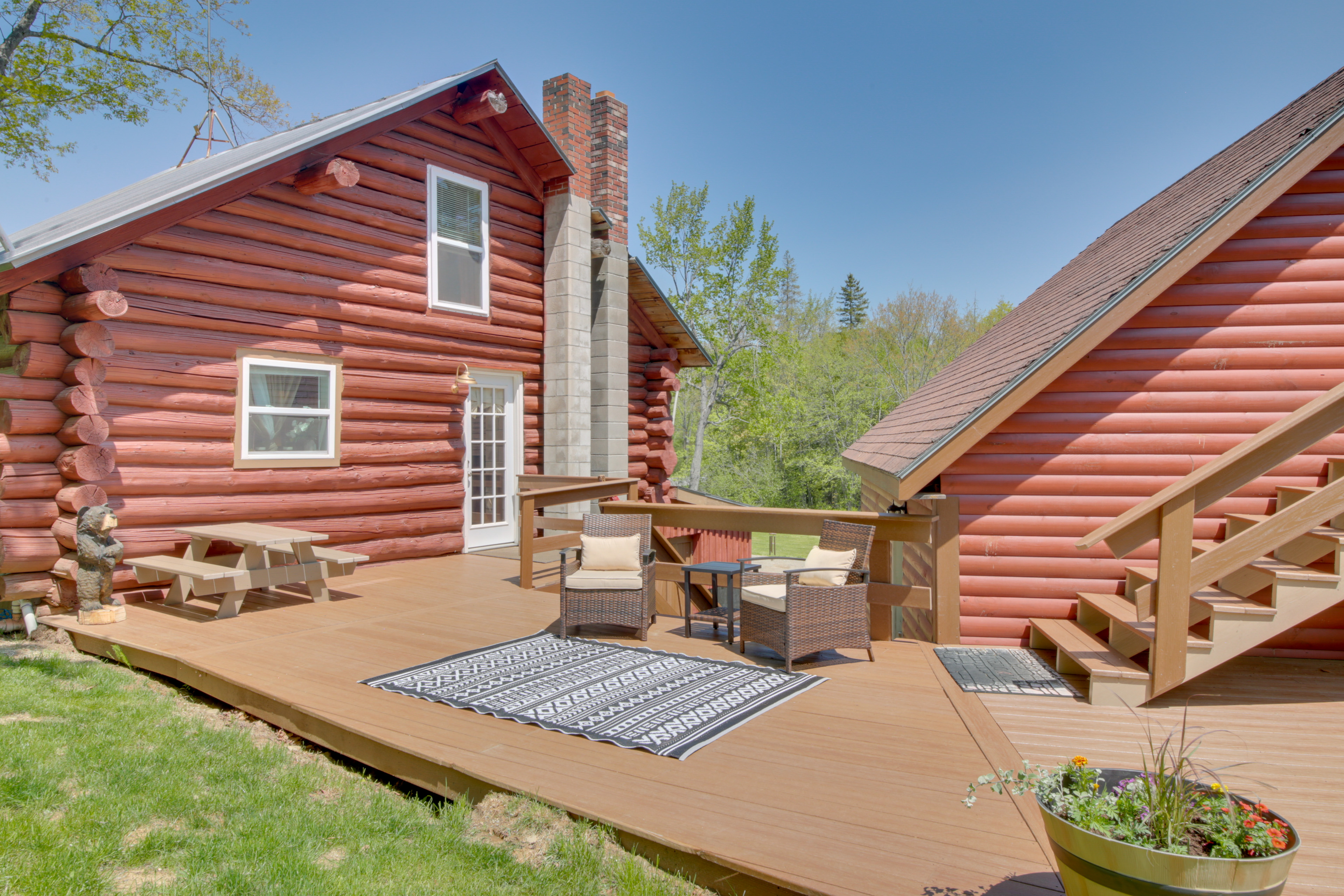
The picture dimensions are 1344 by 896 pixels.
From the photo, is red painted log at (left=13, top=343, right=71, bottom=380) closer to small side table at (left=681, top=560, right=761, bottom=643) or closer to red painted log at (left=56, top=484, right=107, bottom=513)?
red painted log at (left=56, top=484, right=107, bottom=513)

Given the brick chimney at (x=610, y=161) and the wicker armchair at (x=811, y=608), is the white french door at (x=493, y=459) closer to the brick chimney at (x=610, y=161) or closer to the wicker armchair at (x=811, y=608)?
the brick chimney at (x=610, y=161)

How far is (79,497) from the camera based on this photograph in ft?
→ 20.5

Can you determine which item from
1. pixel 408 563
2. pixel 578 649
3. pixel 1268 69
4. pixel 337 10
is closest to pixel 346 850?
pixel 578 649

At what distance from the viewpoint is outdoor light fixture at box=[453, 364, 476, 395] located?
9.40 meters

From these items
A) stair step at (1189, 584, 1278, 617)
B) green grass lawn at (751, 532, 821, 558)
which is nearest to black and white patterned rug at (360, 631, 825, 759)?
stair step at (1189, 584, 1278, 617)

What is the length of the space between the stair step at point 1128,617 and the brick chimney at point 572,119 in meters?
7.96

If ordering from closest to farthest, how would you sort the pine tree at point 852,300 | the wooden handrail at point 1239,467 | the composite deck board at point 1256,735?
the composite deck board at point 1256,735 < the wooden handrail at point 1239,467 < the pine tree at point 852,300

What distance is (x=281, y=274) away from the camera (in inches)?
308

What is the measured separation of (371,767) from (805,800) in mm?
2535

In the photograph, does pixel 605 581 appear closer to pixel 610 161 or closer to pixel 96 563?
pixel 96 563

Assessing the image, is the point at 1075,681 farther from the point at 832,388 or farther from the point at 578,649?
the point at 832,388

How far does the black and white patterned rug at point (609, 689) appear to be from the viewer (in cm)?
399

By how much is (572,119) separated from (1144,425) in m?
7.94

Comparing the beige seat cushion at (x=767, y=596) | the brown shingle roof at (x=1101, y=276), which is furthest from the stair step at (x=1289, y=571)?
the beige seat cushion at (x=767, y=596)
